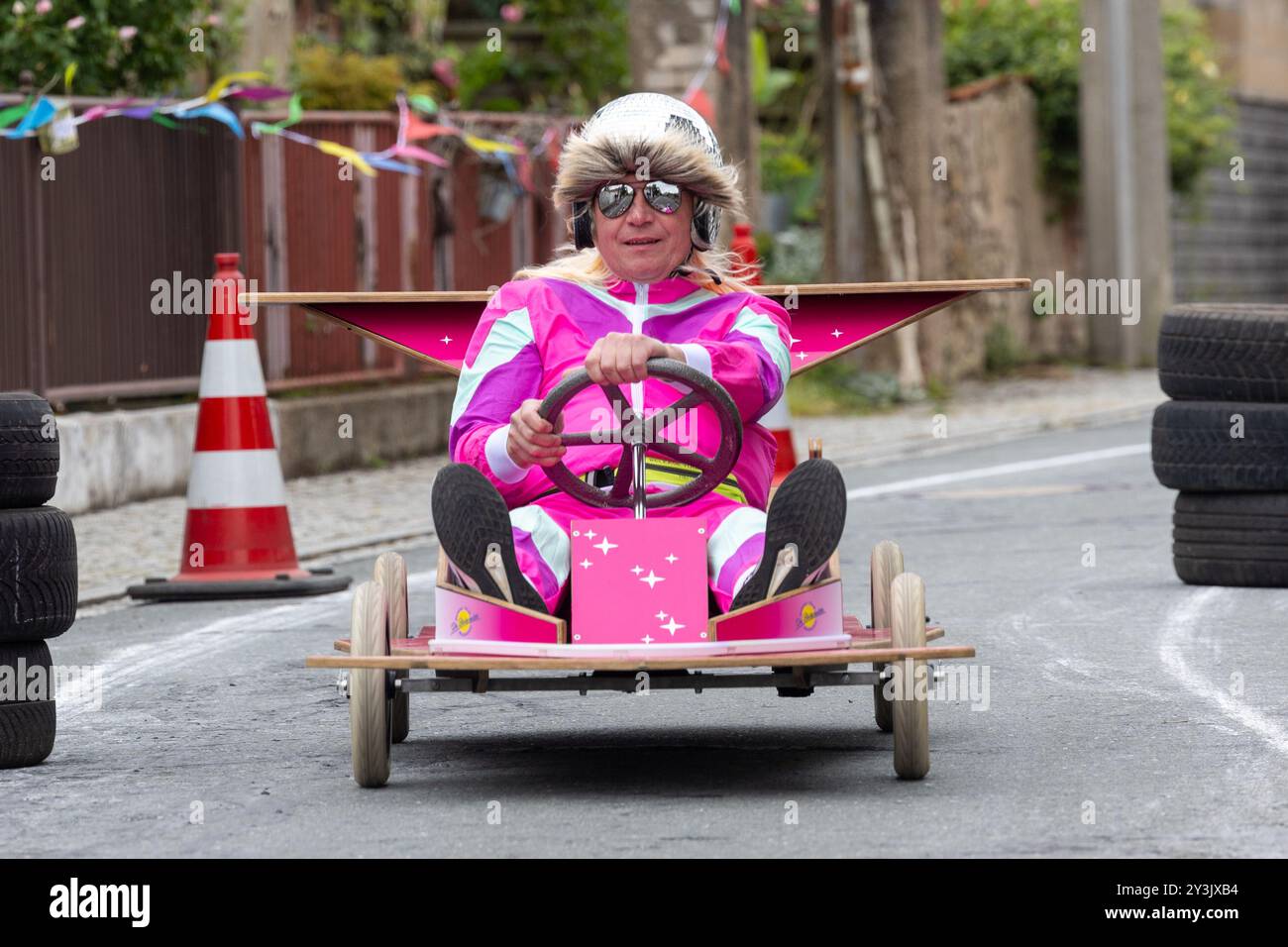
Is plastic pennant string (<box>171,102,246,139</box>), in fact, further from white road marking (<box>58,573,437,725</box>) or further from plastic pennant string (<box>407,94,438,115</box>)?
white road marking (<box>58,573,437,725</box>)

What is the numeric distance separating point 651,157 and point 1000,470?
8.46m

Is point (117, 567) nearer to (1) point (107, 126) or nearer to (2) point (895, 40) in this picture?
(1) point (107, 126)

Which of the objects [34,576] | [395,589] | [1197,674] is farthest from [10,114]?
[1197,674]

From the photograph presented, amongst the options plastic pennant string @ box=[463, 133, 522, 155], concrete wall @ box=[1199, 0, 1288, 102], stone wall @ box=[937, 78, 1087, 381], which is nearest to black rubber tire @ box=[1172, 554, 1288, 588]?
plastic pennant string @ box=[463, 133, 522, 155]

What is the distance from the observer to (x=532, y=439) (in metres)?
5.96

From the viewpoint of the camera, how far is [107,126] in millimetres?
13727

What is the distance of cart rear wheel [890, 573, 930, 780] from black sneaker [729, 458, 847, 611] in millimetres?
217

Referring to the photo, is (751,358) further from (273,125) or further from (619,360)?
(273,125)

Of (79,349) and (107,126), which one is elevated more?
(107,126)

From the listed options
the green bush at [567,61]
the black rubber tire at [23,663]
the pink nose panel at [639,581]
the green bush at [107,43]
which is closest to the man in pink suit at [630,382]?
the pink nose panel at [639,581]

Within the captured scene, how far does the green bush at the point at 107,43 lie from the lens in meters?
14.5

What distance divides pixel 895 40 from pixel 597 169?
13793 mm
